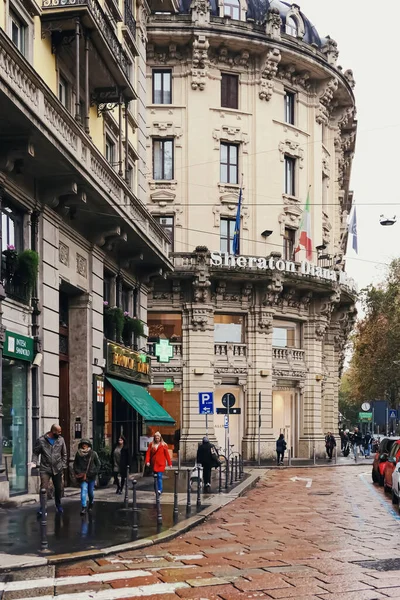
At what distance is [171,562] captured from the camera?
41.1ft

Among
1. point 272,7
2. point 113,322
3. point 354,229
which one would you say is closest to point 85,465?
point 113,322

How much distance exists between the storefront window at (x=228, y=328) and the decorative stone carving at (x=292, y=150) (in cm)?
879

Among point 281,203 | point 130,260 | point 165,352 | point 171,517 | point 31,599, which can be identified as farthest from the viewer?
point 281,203

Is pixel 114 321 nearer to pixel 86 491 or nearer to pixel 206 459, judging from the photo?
pixel 206 459

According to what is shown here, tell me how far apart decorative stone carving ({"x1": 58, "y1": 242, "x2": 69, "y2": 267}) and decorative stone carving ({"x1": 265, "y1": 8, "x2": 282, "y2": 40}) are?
26161mm

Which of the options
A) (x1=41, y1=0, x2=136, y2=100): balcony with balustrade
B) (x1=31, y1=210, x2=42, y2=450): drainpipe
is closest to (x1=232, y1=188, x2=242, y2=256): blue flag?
(x1=41, y1=0, x2=136, y2=100): balcony with balustrade

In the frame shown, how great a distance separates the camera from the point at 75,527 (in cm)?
1580

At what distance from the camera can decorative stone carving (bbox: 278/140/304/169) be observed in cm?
4759

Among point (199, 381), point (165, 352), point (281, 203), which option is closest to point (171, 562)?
point (165, 352)

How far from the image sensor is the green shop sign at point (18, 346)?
19.2 m

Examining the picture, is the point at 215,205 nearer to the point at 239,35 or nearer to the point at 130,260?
the point at 239,35

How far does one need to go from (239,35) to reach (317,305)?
47.5 feet

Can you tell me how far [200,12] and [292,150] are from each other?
8553 millimetres

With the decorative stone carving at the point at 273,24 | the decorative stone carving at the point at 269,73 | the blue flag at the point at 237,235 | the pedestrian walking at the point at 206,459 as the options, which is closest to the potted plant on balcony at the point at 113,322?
the pedestrian walking at the point at 206,459
